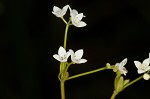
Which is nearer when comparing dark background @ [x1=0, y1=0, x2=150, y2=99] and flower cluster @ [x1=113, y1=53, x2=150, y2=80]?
flower cluster @ [x1=113, y1=53, x2=150, y2=80]

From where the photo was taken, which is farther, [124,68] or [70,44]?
[70,44]

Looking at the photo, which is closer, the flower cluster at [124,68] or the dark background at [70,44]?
the flower cluster at [124,68]

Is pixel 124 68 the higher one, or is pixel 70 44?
pixel 70 44

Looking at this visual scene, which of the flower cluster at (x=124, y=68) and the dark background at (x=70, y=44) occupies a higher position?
the dark background at (x=70, y=44)

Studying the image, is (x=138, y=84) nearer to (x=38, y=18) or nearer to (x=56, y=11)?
(x=38, y=18)

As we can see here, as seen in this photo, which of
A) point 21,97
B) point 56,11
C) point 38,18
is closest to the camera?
point 56,11

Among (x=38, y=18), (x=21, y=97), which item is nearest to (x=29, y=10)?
(x=38, y=18)

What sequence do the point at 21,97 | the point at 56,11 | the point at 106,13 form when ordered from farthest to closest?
the point at 106,13 → the point at 21,97 → the point at 56,11

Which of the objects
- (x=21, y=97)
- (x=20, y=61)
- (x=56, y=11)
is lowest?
(x=56, y=11)
